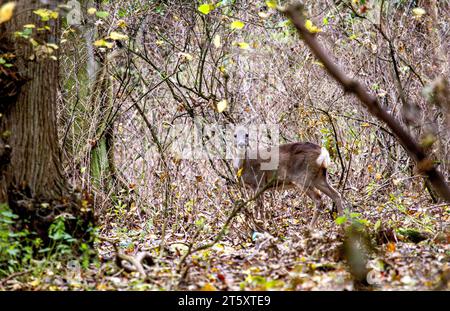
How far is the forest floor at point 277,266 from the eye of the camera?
498 centimetres

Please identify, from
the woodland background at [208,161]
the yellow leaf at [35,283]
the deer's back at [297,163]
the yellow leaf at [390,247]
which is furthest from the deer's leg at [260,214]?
the yellow leaf at [35,283]

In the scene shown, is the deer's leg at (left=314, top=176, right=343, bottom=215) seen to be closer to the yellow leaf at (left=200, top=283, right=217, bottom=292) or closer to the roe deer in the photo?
the roe deer

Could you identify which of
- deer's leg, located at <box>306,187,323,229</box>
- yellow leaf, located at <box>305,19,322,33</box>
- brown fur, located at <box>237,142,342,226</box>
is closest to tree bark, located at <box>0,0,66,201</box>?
yellow leaf, located at <box>305,19,322,33</box>

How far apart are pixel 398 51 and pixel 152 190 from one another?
14.4 ft

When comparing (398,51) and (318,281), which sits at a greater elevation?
(398,51)

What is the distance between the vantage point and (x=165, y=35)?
434 inches

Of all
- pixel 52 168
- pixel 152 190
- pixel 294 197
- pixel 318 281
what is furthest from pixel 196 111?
pixel 318 281

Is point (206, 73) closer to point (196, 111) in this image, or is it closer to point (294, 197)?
point (196, 111)

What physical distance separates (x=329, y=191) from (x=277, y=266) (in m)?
4.85

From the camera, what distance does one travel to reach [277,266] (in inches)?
219

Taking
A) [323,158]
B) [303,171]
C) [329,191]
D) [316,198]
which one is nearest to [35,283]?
A: [316,198]

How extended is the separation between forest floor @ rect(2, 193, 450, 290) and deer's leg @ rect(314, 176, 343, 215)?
1716 millimetres

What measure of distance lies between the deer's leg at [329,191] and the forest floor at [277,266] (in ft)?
5.63

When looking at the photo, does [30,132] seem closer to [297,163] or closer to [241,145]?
[241,145]
